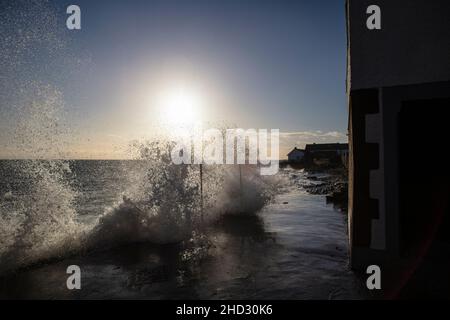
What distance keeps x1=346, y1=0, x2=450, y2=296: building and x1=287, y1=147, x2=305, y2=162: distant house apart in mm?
94867

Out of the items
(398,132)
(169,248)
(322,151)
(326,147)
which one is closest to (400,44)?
(398,132)

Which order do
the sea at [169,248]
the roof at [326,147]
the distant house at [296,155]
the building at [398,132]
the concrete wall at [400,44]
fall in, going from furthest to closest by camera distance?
the distant house at [296,155], the roof at [326,147], the sea at [169,248], the building at [398,132], the concrete wall at [400,44]

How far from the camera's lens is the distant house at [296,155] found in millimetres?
100062

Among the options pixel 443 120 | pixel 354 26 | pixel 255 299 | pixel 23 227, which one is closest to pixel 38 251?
pixel 23 227

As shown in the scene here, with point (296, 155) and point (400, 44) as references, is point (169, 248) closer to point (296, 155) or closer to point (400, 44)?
point (400, 44)

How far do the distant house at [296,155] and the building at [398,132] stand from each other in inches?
3735

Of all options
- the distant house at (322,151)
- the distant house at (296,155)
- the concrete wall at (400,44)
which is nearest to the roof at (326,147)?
the distant house at (322,151)

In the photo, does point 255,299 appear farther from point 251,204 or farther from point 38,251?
point 251,204

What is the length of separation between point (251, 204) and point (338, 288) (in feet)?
36.7

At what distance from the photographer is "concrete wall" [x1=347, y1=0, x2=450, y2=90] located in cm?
532

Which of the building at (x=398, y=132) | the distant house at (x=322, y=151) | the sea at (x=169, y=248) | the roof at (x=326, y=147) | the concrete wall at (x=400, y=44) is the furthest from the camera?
the roof at (x=326, y=147)

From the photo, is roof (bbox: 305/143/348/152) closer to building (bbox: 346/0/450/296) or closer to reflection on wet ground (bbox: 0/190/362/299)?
reflection on wet ground (bbox: 0/190/362/299)

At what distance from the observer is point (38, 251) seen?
846cm

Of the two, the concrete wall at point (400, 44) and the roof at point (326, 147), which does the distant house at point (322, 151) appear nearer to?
the roof at point (326, 147)
